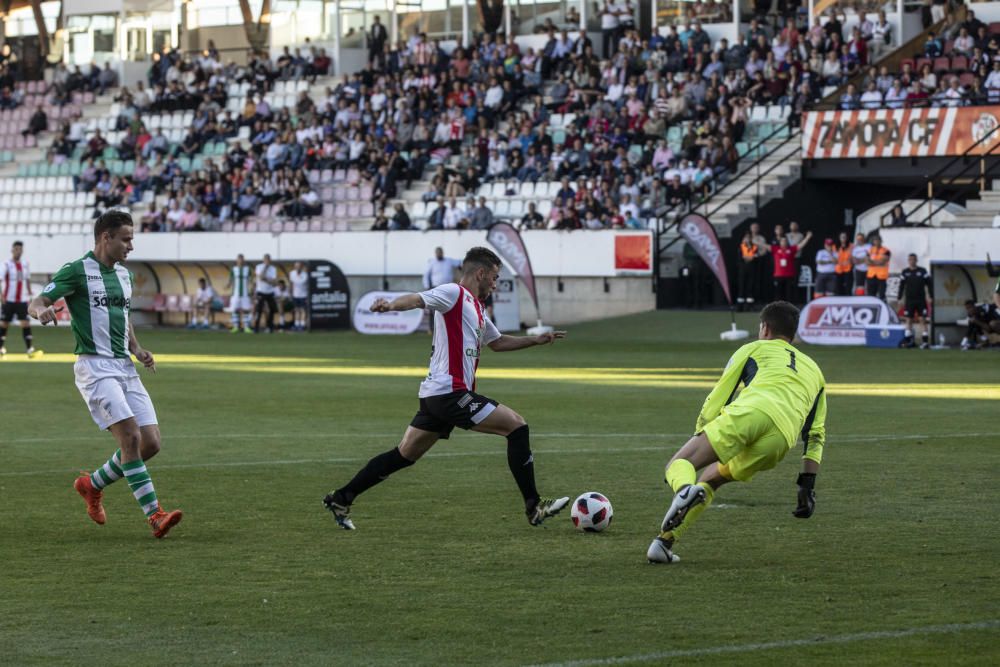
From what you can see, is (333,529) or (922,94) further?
(922,94)

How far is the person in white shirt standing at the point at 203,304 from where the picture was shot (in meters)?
44.1

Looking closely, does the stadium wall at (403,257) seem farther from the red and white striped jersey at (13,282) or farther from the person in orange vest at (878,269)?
the red and white striped jersey at (13,282)

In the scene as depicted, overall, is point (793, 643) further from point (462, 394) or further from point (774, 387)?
point (462, 394)

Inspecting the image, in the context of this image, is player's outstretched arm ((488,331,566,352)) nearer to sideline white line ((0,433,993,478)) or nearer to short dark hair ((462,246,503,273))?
short dark hair ((462,246,503,273))

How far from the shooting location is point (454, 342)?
10461 millimetres

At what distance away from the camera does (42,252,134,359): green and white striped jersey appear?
10.5 metres

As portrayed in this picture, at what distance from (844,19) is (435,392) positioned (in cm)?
3423

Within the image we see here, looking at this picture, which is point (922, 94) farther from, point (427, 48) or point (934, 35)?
point (427, 48)

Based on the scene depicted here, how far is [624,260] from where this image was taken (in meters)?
38.1

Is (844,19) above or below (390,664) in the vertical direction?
above

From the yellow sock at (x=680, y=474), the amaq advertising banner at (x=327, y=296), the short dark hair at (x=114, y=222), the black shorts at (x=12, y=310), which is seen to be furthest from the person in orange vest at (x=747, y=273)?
the yellow sock at (x=680, y=474)

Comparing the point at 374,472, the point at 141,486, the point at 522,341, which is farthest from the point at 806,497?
the point at 141,486

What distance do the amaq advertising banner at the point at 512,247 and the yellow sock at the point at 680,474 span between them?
1069 inches

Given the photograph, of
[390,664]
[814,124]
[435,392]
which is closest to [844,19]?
[814,124]
